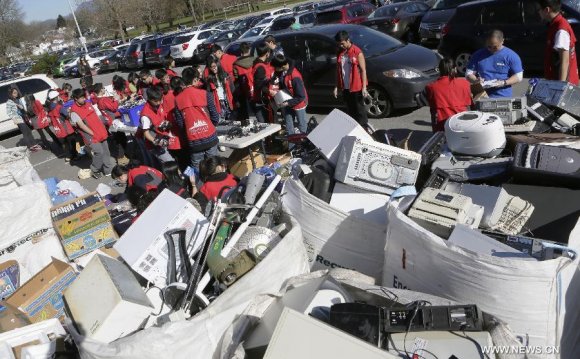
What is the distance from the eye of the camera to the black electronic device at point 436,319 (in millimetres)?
2146

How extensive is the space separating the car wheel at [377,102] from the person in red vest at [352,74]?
108 centimetres

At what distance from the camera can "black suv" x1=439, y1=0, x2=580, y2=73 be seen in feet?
25.1

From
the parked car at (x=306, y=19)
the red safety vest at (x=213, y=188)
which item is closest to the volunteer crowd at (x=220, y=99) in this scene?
the red safety vest at (x=213, y=188)

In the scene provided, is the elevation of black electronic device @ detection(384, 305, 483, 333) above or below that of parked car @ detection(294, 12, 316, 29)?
below

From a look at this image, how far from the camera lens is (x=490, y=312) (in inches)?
93.6

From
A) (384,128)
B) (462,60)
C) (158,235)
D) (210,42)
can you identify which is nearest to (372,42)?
(384,128)

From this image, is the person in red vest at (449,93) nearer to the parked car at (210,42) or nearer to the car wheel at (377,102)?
the car wheel at (377,102)

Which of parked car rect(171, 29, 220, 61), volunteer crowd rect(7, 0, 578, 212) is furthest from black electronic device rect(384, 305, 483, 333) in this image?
parked car rect(171, 29, 220, 61)

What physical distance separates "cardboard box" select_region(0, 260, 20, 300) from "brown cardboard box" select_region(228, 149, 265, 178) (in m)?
2.58

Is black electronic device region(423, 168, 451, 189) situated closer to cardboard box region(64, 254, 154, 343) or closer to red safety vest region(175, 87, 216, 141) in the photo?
cardboard box region(64, 254, 154, 343)

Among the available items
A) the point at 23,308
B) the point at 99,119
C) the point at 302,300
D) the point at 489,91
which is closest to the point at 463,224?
the point at 302,300

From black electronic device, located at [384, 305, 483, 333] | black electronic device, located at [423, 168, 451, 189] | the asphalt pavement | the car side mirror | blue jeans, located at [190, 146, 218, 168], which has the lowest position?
the asphalt pavement

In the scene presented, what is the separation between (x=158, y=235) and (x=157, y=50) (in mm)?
20553

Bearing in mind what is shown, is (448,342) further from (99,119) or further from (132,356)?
(99,119)
